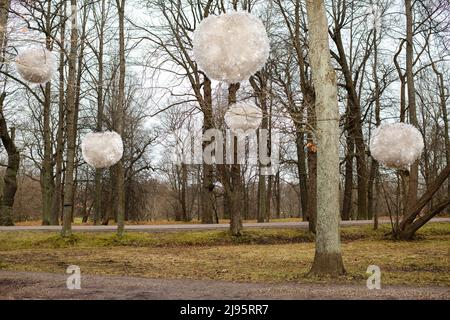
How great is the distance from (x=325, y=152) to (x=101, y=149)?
6.85m

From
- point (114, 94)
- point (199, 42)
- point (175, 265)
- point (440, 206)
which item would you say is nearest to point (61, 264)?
point (175, 265)

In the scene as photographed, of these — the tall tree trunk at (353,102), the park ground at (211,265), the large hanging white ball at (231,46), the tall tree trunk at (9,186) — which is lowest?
the park ground at (211,265)

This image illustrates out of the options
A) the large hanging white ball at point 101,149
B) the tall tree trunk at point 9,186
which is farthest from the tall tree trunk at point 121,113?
the tall tree trunk at point 9,186

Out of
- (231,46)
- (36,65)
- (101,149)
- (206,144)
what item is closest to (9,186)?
(206,144)

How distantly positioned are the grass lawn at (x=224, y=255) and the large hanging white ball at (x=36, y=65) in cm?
445

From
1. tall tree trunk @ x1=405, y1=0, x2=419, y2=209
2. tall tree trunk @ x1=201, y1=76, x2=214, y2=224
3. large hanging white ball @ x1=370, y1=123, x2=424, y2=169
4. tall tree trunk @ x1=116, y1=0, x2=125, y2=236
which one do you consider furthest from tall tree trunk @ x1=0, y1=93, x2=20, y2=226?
tall tree trunk @ x1=405, y1=0, x2=419, y2=209

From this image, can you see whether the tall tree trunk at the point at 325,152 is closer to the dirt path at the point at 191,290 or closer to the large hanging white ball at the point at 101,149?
the dirt path at the point at 191,290

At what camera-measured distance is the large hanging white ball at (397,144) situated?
14062 mm

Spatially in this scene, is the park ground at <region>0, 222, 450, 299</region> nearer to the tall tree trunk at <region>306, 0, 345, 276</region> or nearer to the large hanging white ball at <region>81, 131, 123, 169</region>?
the tall tree trunk at <region>306, 0, 345, 276</region>

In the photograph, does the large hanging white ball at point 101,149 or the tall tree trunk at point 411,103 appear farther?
the tall tree trunk at point 411,103

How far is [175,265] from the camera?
12945 millimetres

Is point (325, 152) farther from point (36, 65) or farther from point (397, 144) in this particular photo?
point (36, 65)
